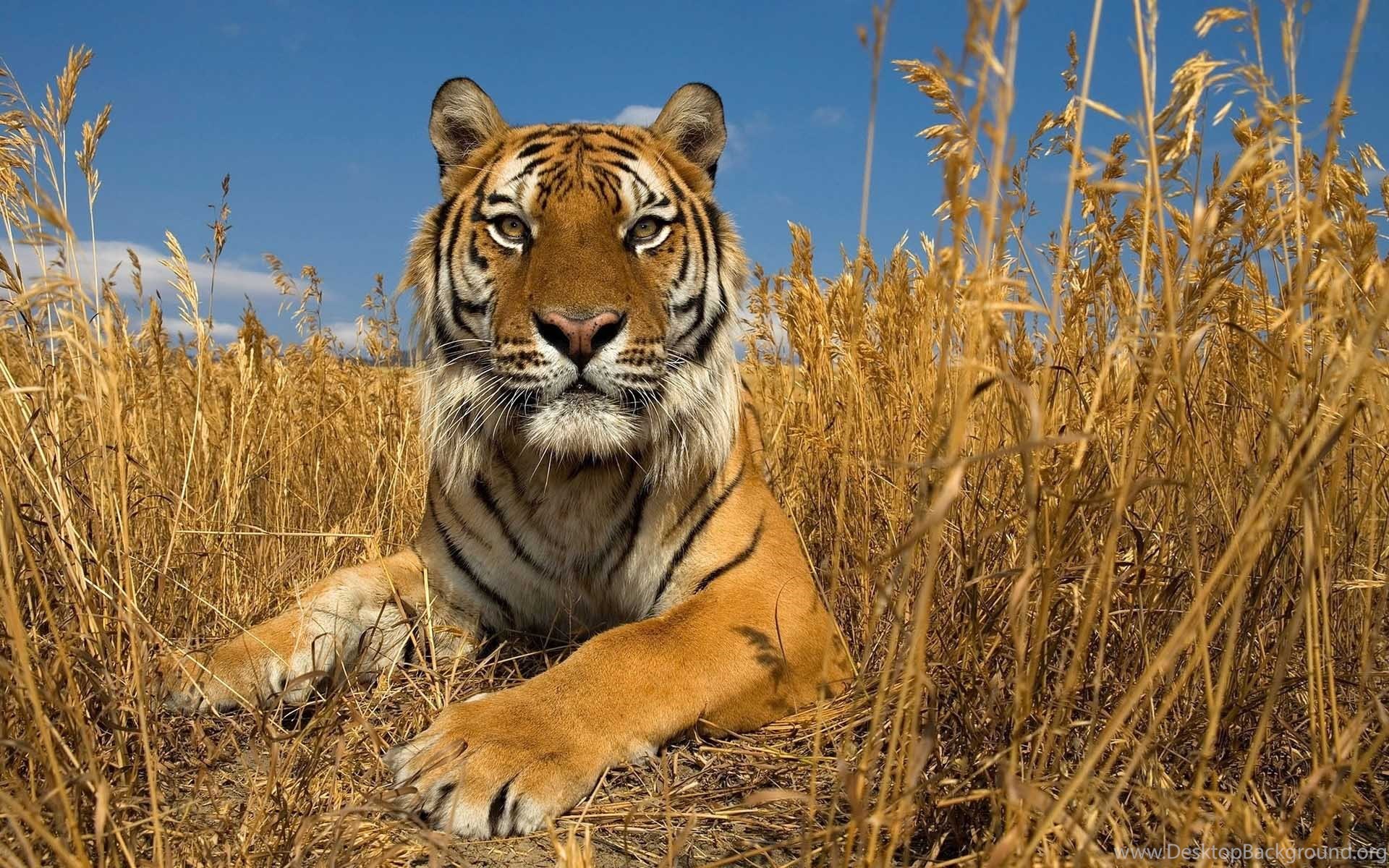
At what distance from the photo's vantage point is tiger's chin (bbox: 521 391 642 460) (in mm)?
2410

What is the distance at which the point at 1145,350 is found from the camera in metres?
2.24

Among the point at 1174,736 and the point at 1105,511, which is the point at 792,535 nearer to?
the point at 1105,511

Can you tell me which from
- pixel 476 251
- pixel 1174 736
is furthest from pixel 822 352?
pixel 1174 736

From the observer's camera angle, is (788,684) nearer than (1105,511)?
No

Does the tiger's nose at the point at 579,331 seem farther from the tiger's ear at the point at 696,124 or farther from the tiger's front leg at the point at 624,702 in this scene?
the tiger's ear at the point at 696,124

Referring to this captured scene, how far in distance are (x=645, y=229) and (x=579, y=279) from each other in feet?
1.59

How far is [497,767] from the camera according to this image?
188 centimetres

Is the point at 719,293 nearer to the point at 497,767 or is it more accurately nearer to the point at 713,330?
the point at 713,330

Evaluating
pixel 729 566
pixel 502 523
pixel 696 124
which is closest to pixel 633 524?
pixel 729 566

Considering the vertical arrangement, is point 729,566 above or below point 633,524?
below

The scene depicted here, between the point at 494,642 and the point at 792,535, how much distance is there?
1.13 meters

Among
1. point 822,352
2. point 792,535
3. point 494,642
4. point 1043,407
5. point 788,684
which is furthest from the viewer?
point 822,352

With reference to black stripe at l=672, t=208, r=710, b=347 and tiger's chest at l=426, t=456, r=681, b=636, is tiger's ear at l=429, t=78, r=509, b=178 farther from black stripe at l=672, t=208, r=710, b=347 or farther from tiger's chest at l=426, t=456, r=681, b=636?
tiger's chest at l=426, t=456, r=681, b=636

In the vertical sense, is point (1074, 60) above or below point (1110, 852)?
above
